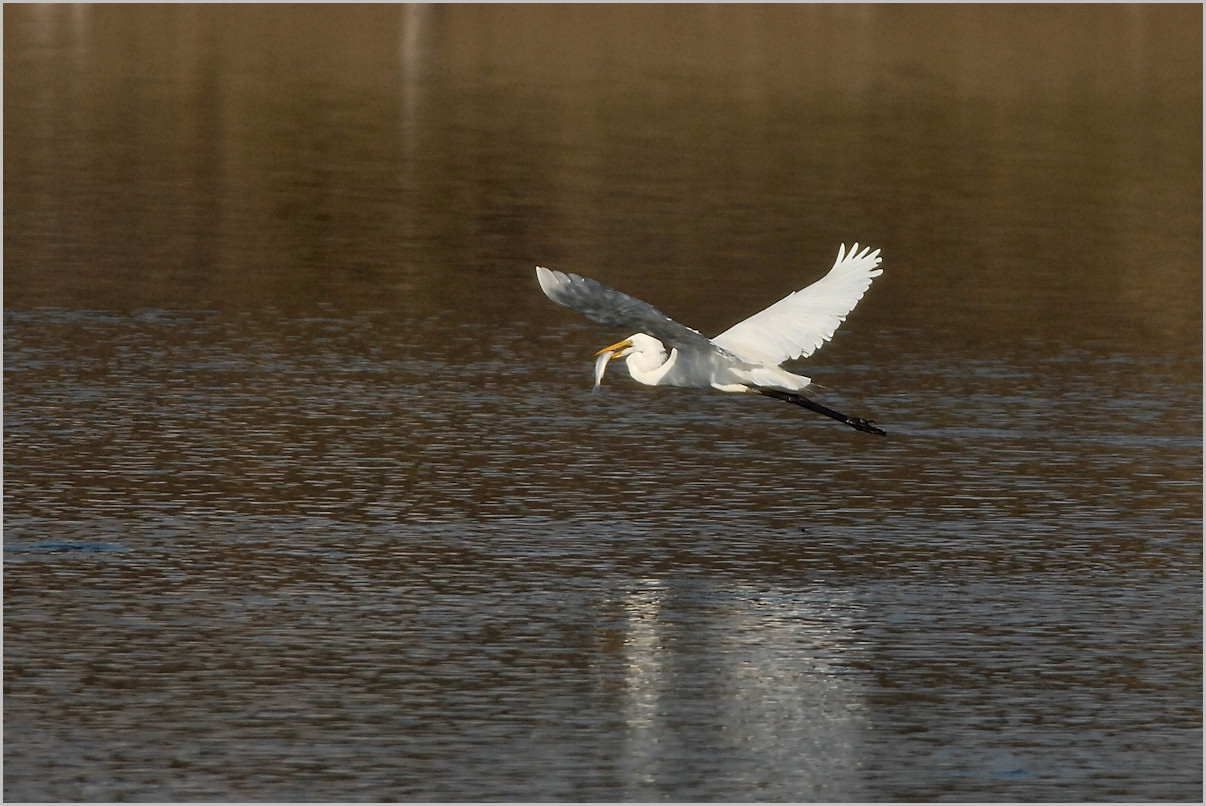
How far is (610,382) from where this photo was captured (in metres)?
18.0

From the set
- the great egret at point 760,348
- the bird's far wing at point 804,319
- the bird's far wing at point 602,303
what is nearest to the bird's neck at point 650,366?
the great egret at point 760,348

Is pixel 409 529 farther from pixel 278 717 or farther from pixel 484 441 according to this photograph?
pixel 278 717

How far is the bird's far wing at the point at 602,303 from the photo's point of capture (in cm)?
1087

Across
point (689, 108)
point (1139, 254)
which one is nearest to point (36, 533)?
point (1139, 254)

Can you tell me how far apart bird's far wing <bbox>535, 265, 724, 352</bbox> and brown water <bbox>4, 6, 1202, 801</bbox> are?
132cm

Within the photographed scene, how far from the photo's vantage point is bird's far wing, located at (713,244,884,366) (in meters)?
14.0

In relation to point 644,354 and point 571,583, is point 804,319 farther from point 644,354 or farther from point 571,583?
point 571,583

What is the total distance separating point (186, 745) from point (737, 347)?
523 centimetres

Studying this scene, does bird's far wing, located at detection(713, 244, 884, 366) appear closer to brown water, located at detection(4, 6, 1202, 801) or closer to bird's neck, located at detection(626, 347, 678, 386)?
bird's neck, located at detection(626, 347, 678, 386)

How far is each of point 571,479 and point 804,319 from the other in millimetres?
1697

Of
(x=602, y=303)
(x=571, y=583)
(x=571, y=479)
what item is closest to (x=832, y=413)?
(x=571, y=479)

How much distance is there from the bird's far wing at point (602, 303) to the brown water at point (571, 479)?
1319mm

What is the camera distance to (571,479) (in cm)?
1450

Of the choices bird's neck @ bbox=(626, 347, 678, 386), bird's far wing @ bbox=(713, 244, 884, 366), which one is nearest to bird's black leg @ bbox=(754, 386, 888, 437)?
bird's far wing @ bbox=(713, 244, 884, 366)
